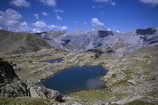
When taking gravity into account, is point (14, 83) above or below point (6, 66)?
below

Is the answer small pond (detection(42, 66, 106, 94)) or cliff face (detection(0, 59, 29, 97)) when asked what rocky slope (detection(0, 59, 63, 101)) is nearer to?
cliff face (detection(0, 59, 29, 97))

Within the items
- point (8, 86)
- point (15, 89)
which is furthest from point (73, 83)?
point (8, 86)

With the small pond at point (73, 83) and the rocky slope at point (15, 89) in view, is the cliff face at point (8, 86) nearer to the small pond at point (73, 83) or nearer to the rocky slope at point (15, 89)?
the rocky slope at point (15, 89)

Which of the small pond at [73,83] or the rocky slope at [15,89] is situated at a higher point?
the rocky slope at [15,89]

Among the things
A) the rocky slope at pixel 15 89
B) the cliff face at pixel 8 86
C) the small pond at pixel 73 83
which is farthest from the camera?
the small pond at pixel 73 83

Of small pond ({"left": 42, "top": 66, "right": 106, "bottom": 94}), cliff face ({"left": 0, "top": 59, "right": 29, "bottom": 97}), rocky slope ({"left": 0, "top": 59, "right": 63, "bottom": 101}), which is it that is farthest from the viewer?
small pond ({"left": 42, "top": 66, "right": 106, "bottom": 94})

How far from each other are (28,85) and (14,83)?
572 centimetres

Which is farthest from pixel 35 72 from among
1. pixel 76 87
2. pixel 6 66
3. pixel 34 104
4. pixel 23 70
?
pixel 34 104

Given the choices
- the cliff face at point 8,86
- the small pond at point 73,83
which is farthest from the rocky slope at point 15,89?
the small pond at point 73,83

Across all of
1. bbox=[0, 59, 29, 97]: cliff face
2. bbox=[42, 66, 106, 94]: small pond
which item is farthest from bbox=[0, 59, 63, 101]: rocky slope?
bbox=[42, 66, 106, 94]: small pond

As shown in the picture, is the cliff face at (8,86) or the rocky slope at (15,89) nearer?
the cliff face at (8,86)

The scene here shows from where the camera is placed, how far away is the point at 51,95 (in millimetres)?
48500

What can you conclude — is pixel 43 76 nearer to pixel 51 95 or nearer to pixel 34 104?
pixel 51 95

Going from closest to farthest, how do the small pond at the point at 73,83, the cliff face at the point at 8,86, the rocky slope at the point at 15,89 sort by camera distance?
the cliff face at the point at 8,86 < the rocky slope at the point at 15,89 < the small pond at the point at 73,83
